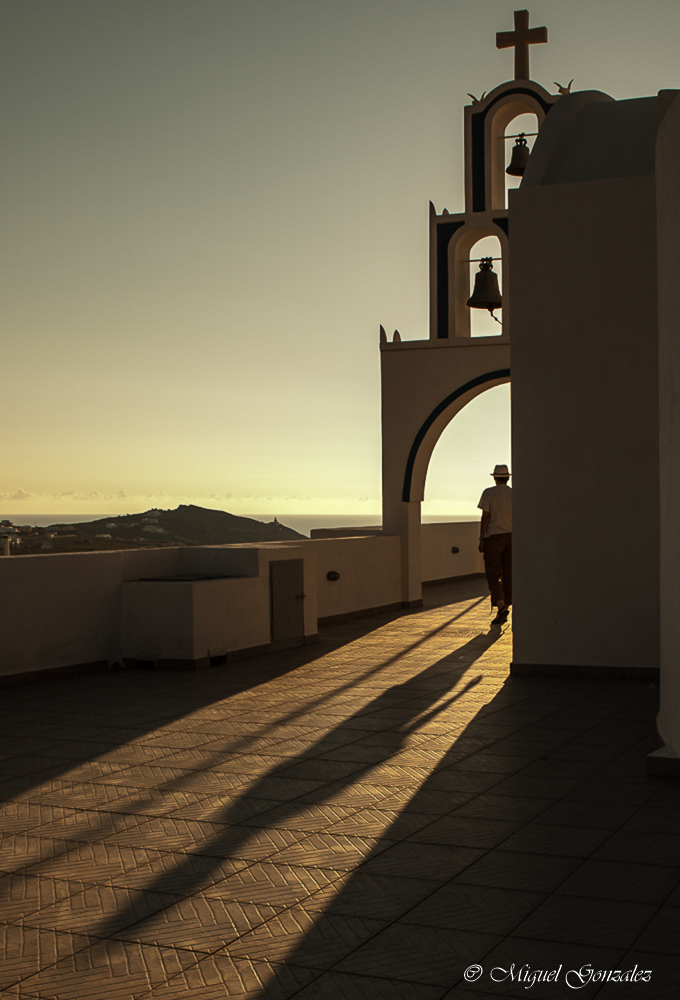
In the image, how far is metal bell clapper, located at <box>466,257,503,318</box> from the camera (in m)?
15.0

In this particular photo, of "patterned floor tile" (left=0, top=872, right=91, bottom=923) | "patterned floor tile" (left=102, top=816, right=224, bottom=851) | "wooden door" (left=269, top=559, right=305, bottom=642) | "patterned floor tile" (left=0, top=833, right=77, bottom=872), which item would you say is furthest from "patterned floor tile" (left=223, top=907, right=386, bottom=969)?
"wooden door" (left=269, top=559, right=305, bottom=642)

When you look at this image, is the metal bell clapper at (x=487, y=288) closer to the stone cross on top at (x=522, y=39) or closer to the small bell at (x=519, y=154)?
the small bell at (x=519, y=154)

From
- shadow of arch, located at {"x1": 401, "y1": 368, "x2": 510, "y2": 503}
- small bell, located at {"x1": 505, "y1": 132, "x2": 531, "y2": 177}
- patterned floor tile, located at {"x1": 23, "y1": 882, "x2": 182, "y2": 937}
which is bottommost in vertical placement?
patterned floor tile, located at {"x1": 23, "y1": 882, "x2": 182, "y2": 937}

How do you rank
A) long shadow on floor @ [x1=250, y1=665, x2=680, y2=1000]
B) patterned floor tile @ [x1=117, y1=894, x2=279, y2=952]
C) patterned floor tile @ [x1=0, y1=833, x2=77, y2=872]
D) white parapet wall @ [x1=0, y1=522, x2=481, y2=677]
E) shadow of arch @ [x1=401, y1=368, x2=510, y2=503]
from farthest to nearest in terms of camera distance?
shadow of arch @ [x1=401, y1=368, x2=510, y2=503] → white parapet wall @ [x1=0, y1=522, x2=481, y2=677] → patterned floor tile @ [x1=0, y1=833, x2=77, y2=872] → patterned floor tile @ [x1=117, y1=894, x2=279, y2=952] → long shadow on floor @ [x1=250, y1=665, x2=680, y2=1000]

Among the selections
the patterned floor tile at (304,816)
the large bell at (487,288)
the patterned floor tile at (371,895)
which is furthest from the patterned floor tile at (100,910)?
the large bell at (487,288)

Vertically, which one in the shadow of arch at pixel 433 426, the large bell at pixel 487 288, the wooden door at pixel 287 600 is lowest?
the wooden door at pixel 287 600

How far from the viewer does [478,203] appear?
15.3 meters

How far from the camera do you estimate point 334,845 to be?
15.3 ft

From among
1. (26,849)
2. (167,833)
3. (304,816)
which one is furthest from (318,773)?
(26,849)

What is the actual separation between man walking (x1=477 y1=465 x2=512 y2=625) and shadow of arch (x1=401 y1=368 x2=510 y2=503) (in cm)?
217

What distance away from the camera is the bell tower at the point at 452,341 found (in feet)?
49.2

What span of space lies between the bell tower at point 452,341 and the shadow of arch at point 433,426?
0.05 ft

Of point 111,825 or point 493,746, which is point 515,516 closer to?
point 493,746

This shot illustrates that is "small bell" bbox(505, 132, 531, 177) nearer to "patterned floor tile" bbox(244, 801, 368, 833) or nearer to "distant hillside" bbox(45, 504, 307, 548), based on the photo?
"distant hillside" bbox(45, 504, 307, 548)
